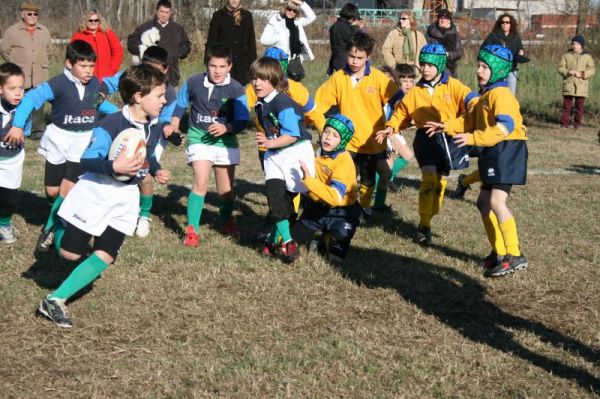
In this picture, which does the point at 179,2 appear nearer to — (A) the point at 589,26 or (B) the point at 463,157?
(A) the point at 589,26

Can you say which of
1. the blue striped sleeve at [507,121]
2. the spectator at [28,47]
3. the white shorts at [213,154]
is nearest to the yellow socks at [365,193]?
the white shorts at [213,154]

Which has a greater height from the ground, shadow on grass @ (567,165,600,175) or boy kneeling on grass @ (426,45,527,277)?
boy kneeling on grass @ (426,45,527,277)

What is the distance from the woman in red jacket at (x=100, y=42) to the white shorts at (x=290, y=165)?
5.89 m

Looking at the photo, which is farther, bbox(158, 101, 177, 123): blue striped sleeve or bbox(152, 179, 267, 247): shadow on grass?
bbox(152, 179, 267, 247): shadow on grass

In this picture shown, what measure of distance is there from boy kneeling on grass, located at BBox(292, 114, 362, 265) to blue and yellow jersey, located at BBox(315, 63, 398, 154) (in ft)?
3.46

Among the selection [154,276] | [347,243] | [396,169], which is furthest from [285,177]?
[396,169]

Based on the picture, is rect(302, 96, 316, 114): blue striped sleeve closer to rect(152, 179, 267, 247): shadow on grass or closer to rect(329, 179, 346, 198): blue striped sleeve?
rect(329, 179, 346, 198): blue striped sleeve

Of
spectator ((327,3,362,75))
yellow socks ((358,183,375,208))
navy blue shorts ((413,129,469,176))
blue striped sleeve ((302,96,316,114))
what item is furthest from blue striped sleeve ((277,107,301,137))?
spectator ((327,3,362,75))

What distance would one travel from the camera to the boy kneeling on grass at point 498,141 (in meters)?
6.36

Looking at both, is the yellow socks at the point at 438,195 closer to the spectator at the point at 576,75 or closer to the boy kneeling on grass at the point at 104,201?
the boy kneeling on grass at the point at 104,201

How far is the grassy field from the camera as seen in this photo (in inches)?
182

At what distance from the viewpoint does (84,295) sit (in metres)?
6.04

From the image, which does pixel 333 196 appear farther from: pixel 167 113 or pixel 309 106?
pixel 167 113

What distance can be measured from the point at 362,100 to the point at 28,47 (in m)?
7.08
